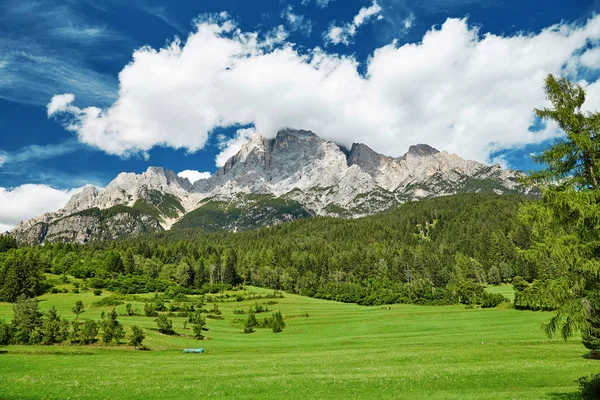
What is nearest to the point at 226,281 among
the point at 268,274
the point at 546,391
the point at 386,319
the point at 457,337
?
the point at 268,274

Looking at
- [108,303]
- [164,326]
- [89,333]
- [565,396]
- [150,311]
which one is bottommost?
[164,326]

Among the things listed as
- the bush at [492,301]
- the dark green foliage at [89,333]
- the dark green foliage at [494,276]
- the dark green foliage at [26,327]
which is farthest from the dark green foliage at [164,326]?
the dark green foliage at [494,276]

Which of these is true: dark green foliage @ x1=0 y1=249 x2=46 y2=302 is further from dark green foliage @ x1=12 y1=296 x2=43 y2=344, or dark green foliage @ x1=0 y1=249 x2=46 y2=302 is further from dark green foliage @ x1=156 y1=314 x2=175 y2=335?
dark green foliage @ x1=12 y1=296 x2=43 y2=344

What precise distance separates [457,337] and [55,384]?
5312cm

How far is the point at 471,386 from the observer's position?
84.9 ft

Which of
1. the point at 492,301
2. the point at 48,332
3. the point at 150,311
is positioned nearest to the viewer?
the point at 48,332

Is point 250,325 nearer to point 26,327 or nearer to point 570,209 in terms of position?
point 26,327

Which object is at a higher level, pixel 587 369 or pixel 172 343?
pixel 587 369

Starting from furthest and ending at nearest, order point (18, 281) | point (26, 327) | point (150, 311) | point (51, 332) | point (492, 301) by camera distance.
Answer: point (18, 281) < point (492, 301) < point (150, 311) < point (51, 332) < point (26, 327)

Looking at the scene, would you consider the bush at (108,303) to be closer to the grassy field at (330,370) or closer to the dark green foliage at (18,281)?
the dark green foliage at (18,281)

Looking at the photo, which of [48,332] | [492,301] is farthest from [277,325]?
[492,301]

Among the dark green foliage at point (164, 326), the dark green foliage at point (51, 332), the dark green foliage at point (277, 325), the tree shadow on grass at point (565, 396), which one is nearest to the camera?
the tree shadow on grass at point (565, 396)

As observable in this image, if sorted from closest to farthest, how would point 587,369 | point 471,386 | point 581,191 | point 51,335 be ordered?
point 581,191
point 471,386
point 587,369
point 51,335

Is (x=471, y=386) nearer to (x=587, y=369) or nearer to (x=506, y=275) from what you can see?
(x=587, y=369)
